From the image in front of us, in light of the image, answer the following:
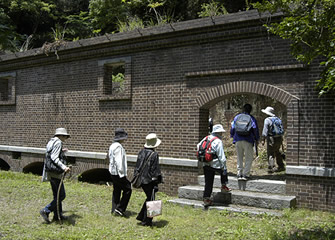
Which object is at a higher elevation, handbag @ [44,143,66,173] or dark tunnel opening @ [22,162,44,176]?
handbag @ [44,143,66,173]

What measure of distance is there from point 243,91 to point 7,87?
11.5 m

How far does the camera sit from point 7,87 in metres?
15.5

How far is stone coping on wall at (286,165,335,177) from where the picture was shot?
7.18m

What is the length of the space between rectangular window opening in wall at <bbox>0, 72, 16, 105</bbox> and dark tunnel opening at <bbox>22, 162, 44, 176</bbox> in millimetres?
2561

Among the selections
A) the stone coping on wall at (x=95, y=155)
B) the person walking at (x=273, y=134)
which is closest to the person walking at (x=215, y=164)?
the stone coping on wall at (x=95, y=155)

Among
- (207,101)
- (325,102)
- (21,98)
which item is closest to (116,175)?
(207,101)

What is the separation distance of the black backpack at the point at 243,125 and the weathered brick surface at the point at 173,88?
67 cm

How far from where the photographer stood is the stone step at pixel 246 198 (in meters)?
7.20

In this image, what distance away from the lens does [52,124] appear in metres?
12.4

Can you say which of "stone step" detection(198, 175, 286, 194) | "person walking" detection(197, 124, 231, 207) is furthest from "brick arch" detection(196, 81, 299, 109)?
"stone step" detection(198, 175, 286, 194)

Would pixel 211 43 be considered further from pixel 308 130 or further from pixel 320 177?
pixel 320 177

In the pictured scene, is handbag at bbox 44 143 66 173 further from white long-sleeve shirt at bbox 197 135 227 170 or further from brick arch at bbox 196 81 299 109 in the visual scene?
brick arch at bbox 196 81 299 109

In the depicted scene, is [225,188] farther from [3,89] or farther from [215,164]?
[3,89]

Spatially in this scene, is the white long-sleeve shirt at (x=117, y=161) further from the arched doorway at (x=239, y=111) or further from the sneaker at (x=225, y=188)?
the arched doorway at (x=239, y=111)
